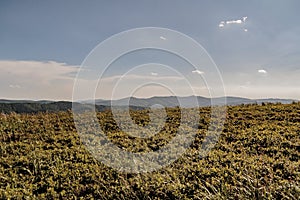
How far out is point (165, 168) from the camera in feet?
30.2

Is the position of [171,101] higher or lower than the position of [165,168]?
higher

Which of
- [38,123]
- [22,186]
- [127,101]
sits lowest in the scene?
[22,186]

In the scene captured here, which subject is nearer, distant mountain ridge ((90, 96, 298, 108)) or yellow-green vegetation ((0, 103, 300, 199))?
yellow-green vegetation ((0, 103, 300, 199))

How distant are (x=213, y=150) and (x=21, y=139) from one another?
7377 millimetres

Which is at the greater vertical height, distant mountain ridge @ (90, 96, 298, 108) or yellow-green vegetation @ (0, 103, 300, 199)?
distant mountain ridge @ (90, 96, 298, 108)

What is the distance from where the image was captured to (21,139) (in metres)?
12.8

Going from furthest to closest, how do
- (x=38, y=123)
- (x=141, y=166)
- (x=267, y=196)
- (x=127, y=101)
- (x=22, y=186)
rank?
1. (x=38, y=123)
2. (x=127, y=101)
3. (x=141, y=166)
4. (x=22, y=186)
5. (x=267, y=196)

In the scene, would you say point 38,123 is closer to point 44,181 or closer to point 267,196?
point 44,181

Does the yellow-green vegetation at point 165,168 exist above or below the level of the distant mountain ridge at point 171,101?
below

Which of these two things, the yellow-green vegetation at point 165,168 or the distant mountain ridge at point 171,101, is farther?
the distant mountain ridge at point 171,101

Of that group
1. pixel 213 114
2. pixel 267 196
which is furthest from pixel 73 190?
pixel 213 114

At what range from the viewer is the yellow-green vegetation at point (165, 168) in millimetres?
7508

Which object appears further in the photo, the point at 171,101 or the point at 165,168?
the point at 171,101

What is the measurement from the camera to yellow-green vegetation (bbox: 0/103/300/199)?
296 inches
